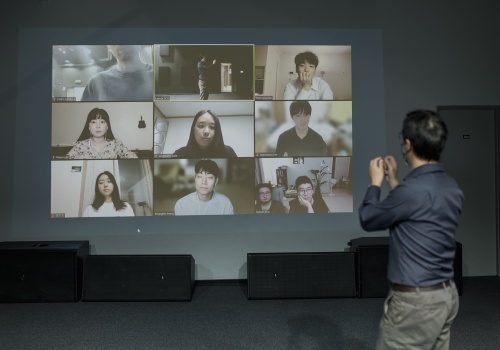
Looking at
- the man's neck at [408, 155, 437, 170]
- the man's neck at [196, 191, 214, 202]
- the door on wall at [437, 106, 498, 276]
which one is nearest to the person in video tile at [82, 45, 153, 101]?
the man's neck at [196, 191, 214, 202]

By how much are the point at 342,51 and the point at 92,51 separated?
272 centimetres

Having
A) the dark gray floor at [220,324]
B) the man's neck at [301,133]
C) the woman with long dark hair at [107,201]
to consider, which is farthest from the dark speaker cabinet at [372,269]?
the woman with long dark hair at [107,201]

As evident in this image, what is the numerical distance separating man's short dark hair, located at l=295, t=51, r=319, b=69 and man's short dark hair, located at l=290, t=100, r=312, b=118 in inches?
15.8

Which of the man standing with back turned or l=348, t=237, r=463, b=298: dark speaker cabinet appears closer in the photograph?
the man standing with back turned

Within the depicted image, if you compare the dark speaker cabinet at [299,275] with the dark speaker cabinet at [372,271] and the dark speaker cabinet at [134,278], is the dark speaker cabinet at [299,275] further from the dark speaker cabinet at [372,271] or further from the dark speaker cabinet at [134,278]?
the dark speaker cabinet at [134,278]

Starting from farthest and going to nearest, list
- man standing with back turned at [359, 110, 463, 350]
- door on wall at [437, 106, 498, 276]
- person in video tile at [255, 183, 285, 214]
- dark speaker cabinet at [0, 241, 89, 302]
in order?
door on wall at [437, 106, 498, 276]
person in video tile at [255, 183, 285, 214]
dark speaker cabinet at [0, 241, 89, 302]
man standing with back turned at [359, 110, 463, 350]

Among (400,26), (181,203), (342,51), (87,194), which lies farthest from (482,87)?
(87,194)

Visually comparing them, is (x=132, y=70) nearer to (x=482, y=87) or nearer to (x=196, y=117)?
(x=196, y=117)

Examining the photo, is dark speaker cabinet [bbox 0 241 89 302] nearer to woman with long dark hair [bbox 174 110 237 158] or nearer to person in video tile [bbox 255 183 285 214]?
woman with long dark hair [bbox 174 110 237 158]

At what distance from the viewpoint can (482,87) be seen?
5547 mm

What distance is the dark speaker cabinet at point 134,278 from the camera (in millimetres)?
4793

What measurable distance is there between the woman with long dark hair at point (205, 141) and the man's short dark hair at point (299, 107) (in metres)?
0.79

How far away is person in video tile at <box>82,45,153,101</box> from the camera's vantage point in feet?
17.1

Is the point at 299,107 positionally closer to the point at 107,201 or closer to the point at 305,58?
the point at 305,58
